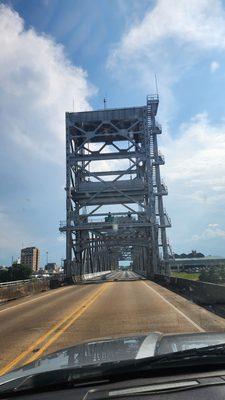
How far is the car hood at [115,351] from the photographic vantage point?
448 cm

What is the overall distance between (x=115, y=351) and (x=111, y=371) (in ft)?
3.13

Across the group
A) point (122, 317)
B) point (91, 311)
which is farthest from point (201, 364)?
point (91, 311)

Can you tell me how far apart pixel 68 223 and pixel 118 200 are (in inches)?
349

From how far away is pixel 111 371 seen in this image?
13.5 ft

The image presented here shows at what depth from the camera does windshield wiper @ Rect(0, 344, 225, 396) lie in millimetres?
3957

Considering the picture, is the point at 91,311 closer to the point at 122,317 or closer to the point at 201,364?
the point at 122,317

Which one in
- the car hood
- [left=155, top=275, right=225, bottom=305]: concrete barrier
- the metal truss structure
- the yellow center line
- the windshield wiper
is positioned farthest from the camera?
the metal truss structure

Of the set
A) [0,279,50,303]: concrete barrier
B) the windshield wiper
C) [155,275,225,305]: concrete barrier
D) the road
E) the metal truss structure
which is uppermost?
the metal truss structure

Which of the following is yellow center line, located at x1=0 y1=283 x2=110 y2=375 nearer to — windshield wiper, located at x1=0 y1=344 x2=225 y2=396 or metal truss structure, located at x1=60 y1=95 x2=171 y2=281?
windshield wiper, located at x1=0 y1=344 x2=225 y2=396

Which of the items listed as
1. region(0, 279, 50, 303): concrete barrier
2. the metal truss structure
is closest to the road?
region(0, 279, 50, 303): concrete barrier

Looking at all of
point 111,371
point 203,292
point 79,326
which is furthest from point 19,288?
point 111,371

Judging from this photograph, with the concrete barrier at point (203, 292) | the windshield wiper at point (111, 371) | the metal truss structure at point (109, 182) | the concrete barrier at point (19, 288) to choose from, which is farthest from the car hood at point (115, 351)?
the metal truss structure at point (109, 182)

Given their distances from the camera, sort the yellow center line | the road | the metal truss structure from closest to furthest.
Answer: the yellow center line < the road < the metal truss structure

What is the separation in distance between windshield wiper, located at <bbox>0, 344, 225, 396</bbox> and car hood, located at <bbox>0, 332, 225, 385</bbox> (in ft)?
0.59
